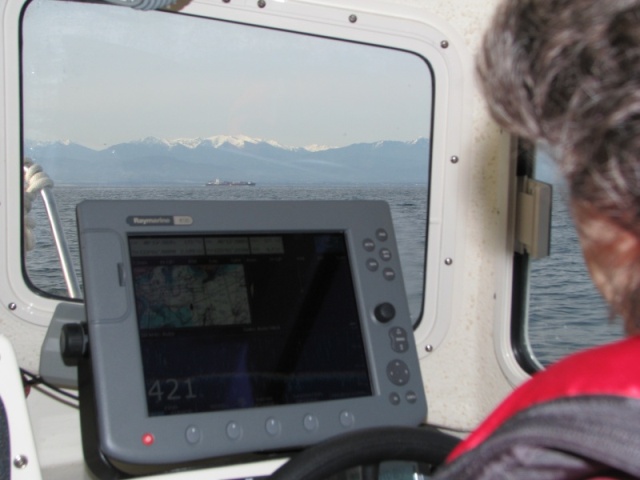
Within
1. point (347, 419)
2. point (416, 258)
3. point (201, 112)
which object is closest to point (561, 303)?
point (416, 258)

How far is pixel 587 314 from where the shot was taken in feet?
5.63

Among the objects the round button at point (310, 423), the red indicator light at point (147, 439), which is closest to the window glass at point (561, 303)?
the round button at point (310, 423)

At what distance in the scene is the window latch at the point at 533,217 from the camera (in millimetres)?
1758

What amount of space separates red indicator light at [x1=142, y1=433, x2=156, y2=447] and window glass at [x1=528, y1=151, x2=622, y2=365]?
2.82ft

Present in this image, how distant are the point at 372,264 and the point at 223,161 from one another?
0.37 meters

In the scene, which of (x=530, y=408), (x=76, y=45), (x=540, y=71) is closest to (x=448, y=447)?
(x=530, y=408)

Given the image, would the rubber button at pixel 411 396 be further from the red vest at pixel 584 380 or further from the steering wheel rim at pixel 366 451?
Answer: the red vest at pixel 584 380

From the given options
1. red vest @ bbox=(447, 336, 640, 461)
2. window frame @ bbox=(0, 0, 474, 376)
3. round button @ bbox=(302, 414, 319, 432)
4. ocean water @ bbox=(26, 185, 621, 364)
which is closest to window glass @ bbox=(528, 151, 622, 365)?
ocean water @ bbox=(26, 185, 621, 364)

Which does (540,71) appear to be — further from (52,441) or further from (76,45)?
(52,441)

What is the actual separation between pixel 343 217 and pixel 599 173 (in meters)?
0.94

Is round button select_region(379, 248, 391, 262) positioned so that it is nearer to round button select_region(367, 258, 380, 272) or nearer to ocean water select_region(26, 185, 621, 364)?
round button select_region(367, 258, 380, 272)

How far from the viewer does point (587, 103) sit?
2.04 ft

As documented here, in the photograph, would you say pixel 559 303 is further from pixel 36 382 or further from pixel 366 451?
pixel 36 382

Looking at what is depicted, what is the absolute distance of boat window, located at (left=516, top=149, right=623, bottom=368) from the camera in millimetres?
1703
